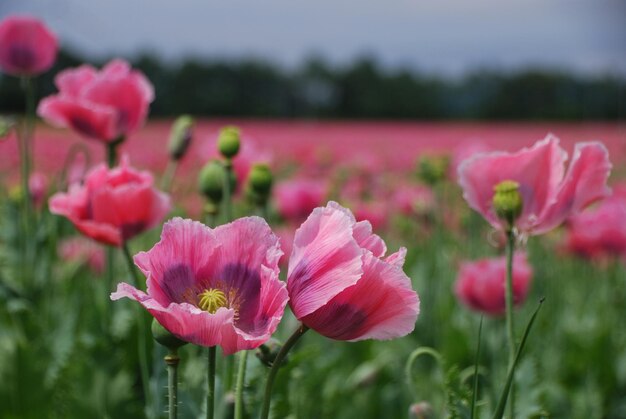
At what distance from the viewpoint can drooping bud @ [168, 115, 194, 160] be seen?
1265mm

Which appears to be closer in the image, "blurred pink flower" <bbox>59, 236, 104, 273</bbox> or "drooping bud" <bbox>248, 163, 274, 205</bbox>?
"drooping bud" <bbox>248, 163, 274, 205</bbox>

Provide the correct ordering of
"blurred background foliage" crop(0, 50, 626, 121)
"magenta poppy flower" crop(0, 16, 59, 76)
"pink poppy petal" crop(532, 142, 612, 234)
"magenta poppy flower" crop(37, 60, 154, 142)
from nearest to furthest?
"pink poppy petal" crop(532, 142, 612, 234) → "magenta poppy flower" crop(37, 60, 154, 142) → "magenta poppy flower" crop(0, 16, 59, 76) → "blurred background foliage" crop(0, 50, 626, 121)

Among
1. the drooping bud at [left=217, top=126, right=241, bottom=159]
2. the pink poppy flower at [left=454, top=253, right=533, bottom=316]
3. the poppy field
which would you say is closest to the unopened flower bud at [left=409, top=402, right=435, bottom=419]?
the poppy field

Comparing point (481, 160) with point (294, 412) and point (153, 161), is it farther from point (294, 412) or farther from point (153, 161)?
point (153, 161)

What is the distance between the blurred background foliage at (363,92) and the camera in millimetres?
30047

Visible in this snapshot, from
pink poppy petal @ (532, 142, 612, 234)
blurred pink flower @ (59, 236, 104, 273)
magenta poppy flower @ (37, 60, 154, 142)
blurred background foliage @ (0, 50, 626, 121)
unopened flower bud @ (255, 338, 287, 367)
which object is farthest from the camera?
blurred background foliage @ (0, 50, 626, 121)

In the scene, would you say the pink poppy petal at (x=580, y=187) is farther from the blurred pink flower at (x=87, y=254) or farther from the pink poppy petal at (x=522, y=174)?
the blurred pink flower at (x=87, y=254)

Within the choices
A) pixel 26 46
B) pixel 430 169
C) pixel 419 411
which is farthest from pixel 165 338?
pixel 430 169

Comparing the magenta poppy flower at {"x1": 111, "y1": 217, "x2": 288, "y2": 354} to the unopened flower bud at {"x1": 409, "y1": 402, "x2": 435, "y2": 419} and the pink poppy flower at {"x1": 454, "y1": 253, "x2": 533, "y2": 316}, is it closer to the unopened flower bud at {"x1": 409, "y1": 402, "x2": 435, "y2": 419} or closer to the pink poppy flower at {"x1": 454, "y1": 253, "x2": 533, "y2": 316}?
the unopened flower bud at {"x1": 409, "y1": 402, "x2": 435, "y2": 419}

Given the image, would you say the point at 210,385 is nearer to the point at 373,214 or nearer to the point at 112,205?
the point at 112,205

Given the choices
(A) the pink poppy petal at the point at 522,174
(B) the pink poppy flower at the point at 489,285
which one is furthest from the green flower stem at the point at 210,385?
(B) the pink poppy flower at the point at 489,285

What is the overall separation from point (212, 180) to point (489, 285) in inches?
21.0

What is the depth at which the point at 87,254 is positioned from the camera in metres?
2.03

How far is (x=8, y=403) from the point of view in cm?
128
